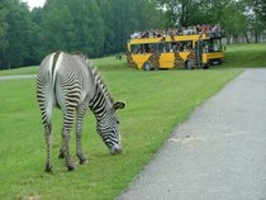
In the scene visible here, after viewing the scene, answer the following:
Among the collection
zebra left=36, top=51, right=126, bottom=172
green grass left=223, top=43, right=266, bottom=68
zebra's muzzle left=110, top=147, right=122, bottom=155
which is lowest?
green grass left=223, top=43, right=266, bottom=68

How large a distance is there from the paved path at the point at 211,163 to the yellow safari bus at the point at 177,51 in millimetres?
35479

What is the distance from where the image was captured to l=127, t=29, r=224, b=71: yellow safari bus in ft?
171

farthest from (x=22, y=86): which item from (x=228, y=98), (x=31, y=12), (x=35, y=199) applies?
(x=31, y=12)

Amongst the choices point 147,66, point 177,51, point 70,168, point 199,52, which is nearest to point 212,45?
point 199,52

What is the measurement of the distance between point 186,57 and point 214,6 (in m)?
18.8

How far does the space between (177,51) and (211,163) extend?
145 ft

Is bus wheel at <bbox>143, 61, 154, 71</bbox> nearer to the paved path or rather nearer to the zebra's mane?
the paved path

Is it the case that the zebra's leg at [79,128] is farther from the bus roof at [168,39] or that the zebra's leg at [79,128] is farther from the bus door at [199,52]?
the bus roof at [168,39]

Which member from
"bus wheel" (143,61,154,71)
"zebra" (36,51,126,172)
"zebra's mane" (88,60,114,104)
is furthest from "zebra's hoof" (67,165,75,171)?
"bus wheel" (143,61,154,71)

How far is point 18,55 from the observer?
387 ft

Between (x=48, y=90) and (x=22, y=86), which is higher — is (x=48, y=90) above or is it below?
above

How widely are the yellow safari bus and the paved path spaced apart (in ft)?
116

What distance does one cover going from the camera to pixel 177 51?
53781mm

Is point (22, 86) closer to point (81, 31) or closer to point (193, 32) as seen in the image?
point (193, 32)
